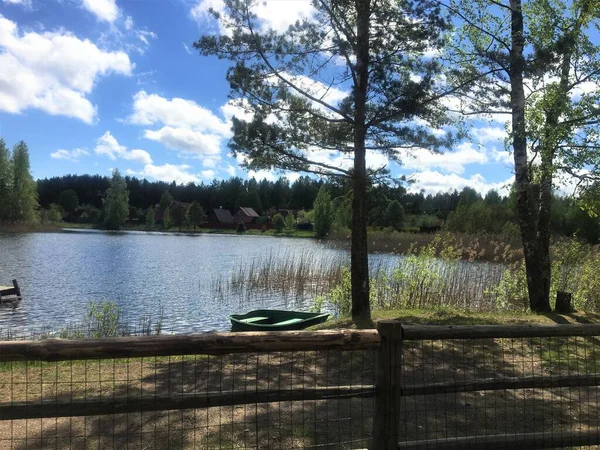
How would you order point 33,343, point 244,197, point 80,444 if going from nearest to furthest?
1. point 33,343
2. point 80,444
3. point 244,197

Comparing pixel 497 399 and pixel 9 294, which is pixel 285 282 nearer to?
pixel 9 294

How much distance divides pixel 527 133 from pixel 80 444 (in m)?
9.49

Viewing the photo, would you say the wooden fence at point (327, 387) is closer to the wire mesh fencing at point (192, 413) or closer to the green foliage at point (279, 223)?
the wire mesh fencing at point (192, 413)

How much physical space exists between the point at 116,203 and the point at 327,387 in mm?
93712

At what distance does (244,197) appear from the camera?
5034 inches

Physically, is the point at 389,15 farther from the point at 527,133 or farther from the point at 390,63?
the point at 527,133

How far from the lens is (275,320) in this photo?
12141 millimetres

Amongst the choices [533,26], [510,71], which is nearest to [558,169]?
[510,71]

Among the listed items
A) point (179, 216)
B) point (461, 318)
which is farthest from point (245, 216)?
point (461, 318)

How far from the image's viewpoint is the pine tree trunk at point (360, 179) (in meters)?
9.87

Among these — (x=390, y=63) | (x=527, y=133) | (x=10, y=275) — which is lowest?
(x=10, y=275)

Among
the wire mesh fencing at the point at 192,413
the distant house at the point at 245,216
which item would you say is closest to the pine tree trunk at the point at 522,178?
the wire mesh fencing at the point at 192,413

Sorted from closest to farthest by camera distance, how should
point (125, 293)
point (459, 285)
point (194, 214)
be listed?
point (459, 285) → point (125, 293) → point (194, 214)

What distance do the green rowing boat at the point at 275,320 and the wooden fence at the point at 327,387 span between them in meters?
6.66
